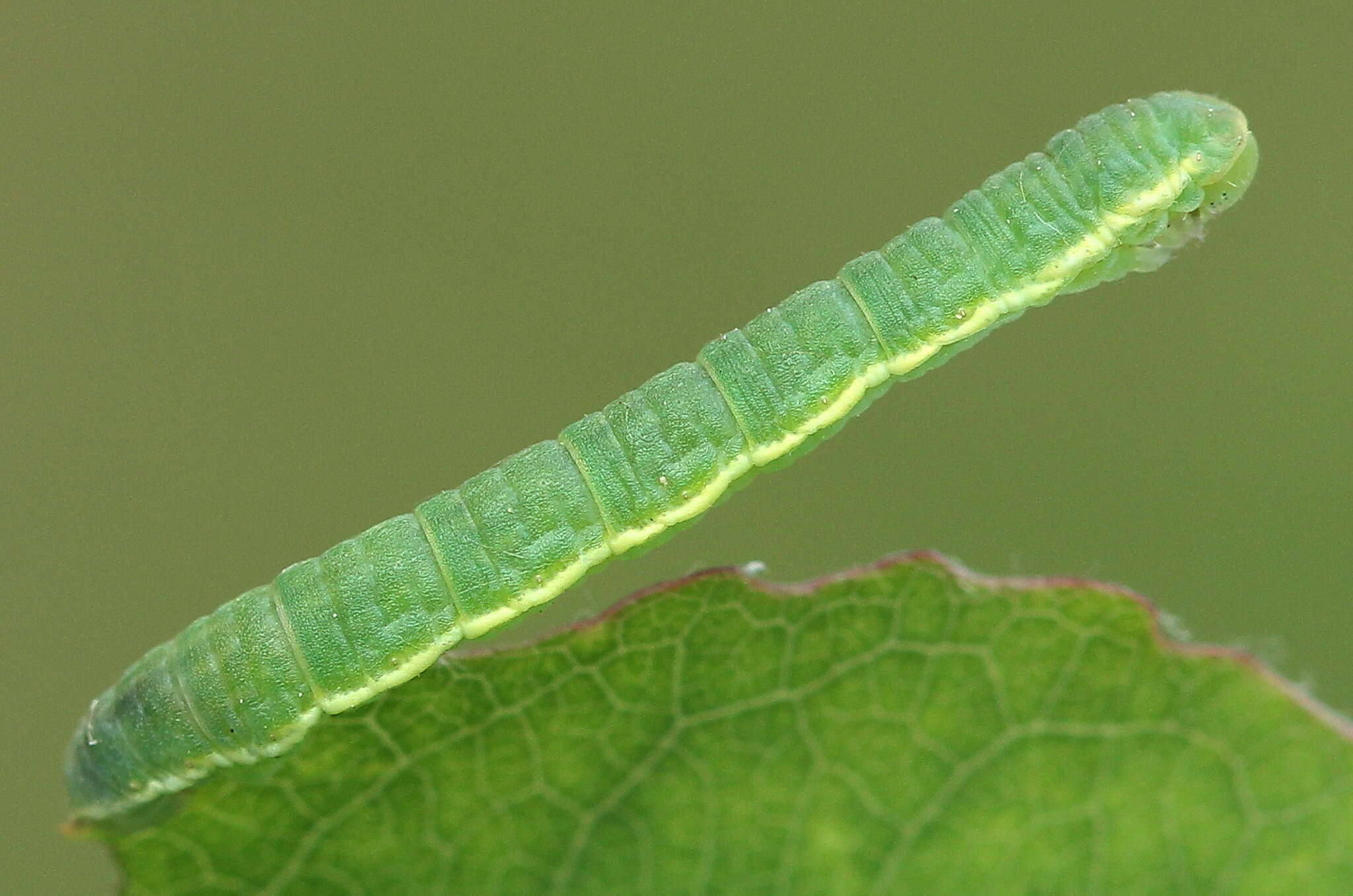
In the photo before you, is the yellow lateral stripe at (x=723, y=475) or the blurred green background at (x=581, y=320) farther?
the blurred green background at (x=581, y=320)

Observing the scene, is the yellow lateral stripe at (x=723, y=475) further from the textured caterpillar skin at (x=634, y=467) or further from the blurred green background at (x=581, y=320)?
the blurred green background at (x=581, y=320)

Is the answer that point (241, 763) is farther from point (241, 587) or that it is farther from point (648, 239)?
point (648, 239)

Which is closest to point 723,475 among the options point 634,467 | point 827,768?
point 634,467

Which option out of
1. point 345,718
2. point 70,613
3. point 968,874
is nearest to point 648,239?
point 70,613

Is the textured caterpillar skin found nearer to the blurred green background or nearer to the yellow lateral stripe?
the yellow lateral stripe

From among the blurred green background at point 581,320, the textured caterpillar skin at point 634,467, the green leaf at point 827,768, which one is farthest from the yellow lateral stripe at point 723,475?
the blurred green background at point 581,320
